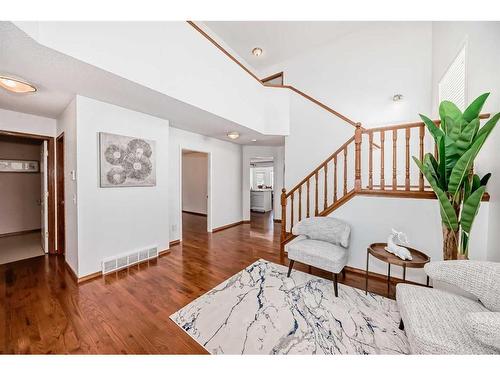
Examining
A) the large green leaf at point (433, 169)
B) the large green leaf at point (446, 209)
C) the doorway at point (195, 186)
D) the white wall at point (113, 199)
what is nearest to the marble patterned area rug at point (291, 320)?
the large green leaf at point (446, 209)

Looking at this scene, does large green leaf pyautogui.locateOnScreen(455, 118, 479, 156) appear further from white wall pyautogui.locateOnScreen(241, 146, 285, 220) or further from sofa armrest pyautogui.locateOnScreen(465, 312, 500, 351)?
white wall pyautogui.locateOnScreen(241, 146, 285, 220)

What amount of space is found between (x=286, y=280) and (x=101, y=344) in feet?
6.43

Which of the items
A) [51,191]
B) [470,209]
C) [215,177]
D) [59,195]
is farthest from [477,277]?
[51,191]

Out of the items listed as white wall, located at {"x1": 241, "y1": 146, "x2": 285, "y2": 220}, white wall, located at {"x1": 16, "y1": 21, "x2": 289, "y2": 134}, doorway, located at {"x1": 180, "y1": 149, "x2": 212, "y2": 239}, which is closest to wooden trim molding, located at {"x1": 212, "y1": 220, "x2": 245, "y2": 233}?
white wall, located at {"x1": 241, "y1": 146, "x2": 285, "y2": 220}

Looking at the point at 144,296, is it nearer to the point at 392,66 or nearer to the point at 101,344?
the point at 101,344

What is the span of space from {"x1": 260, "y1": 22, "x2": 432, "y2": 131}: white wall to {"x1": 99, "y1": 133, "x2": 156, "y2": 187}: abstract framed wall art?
3.73m

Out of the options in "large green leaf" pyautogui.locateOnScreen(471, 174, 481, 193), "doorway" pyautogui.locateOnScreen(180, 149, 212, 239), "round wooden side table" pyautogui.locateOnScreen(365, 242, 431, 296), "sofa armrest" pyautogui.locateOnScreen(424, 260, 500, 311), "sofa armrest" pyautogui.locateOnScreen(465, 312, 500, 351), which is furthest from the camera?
"doorway" pyautogui.locateOnScreen(180, 149, 212, 239)

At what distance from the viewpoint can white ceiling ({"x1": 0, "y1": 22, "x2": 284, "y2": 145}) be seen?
152 cm

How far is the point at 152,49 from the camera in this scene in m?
2.14

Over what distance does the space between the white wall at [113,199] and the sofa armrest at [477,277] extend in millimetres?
3557

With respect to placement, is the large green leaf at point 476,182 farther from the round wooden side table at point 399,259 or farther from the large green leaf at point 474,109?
the round wooden side table at point 399,259

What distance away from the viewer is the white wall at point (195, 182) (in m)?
6.88

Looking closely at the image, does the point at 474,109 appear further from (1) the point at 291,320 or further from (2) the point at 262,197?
(2) the point at 262,197
